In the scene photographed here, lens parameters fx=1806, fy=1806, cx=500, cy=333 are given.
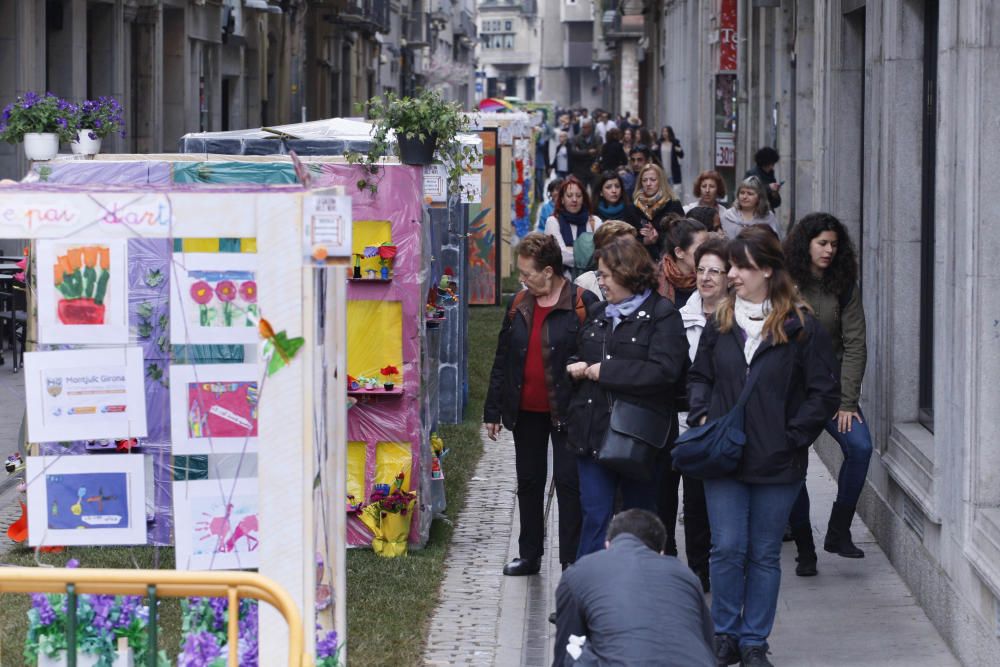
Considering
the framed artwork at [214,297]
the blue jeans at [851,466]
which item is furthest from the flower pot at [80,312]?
the blue jeans at [851,466]

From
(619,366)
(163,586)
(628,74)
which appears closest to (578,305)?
(619,366)

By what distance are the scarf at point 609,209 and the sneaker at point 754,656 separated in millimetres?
6698

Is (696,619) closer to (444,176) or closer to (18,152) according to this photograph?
(444,176)

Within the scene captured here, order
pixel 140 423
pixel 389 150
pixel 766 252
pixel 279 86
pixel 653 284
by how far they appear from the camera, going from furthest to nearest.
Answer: pixel 279 86 → pixel 389 150 → pixel 653 284 → pixel 766 252 → pixel 140 423

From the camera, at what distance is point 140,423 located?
5.88 m

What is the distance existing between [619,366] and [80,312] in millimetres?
2797

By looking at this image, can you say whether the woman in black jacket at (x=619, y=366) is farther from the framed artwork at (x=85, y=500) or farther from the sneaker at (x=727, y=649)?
the framed artwork at (x=85, y=500)

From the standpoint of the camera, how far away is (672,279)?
9.34 metres

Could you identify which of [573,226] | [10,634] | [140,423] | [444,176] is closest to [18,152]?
[573,226]

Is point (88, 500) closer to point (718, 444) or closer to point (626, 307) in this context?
point (718, 444)

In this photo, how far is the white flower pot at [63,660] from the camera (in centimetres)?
561

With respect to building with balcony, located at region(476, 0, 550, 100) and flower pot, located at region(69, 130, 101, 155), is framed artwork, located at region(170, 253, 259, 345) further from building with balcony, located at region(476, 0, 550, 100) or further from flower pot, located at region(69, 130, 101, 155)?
building with balcony, located at region(476, 0, 550, 100)

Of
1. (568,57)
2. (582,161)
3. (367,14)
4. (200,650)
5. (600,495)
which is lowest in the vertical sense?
(200,650)

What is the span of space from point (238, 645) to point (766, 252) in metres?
2.94
